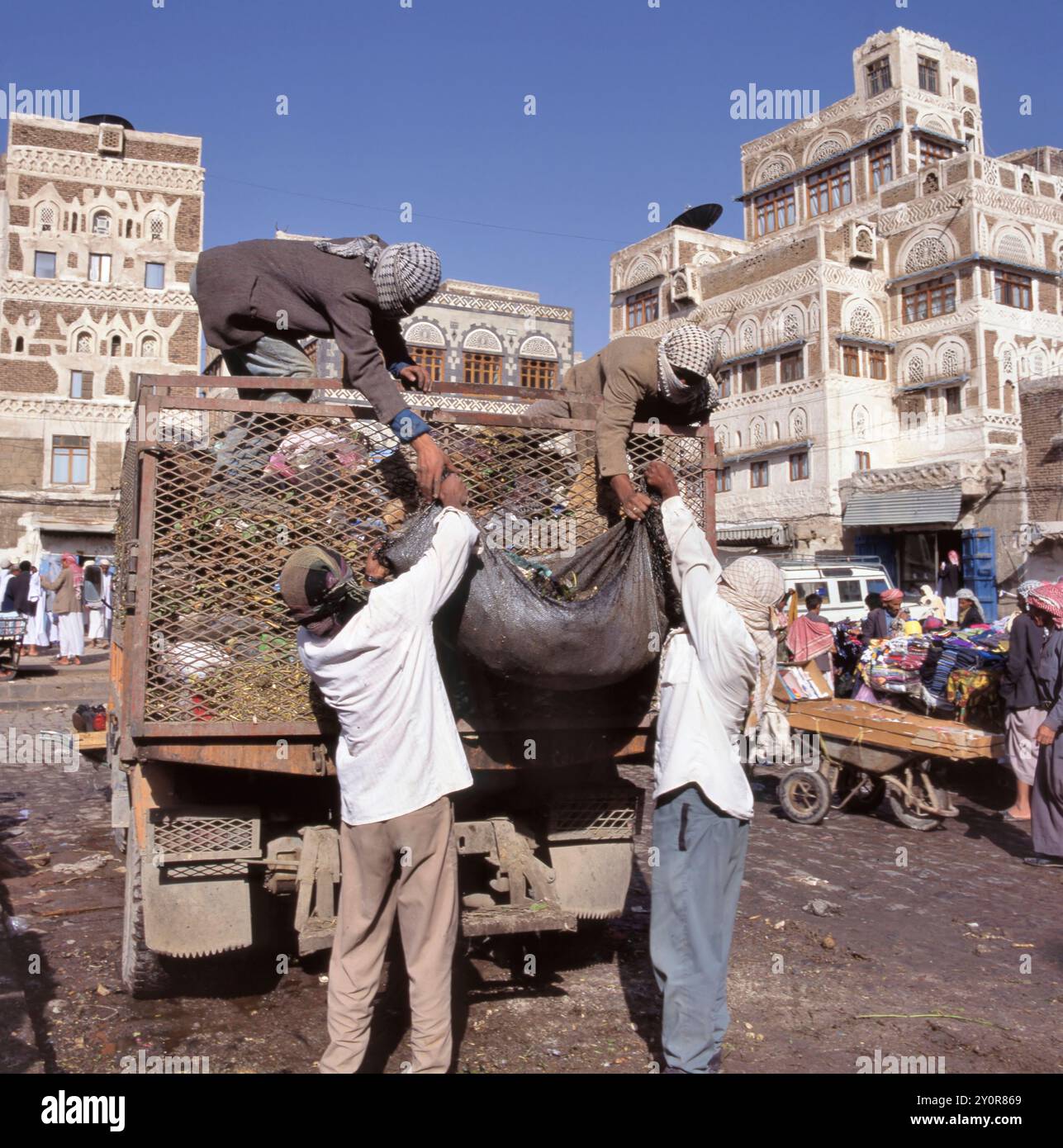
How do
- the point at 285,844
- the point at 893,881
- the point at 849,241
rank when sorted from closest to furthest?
1. the point at 285,844
2. the point at 893,881
3. the point at 849,241

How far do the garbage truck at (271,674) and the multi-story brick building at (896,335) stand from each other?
2592cm

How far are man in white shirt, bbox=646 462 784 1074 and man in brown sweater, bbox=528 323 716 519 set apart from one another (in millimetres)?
639

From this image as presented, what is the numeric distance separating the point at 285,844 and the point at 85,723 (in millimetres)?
3552

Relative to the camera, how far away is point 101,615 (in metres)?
23.1

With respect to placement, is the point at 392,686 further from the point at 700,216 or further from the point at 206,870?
the point at 700,216

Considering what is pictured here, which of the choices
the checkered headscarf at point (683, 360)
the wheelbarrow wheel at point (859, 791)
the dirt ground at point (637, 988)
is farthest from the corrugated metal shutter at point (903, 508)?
the checkered headscarf at point (683, 360)

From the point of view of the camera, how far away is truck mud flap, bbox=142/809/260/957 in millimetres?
3627

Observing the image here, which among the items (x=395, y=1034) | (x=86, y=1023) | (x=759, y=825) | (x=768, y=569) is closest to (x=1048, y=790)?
(x=759, y=825)

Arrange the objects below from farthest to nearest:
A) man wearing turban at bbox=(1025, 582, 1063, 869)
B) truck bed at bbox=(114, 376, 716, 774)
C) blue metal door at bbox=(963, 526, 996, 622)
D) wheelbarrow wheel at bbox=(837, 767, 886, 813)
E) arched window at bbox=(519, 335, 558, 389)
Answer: arched window at bbox=(519, 335, 558, 389) → blue metal door at bbox=(963, 526, 996, 622) → wheelbarrow wheel at bbox=(837, 767, 886, 813) → man wearing turban at bbox=(1025, 582, 1063, 869) → truck bed at bbox=(114, 376, 716, 774)

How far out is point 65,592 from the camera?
16.6 meters

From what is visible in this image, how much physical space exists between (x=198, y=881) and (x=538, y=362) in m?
27.6

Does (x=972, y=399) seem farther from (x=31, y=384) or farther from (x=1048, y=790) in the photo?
(x=31, y=384)

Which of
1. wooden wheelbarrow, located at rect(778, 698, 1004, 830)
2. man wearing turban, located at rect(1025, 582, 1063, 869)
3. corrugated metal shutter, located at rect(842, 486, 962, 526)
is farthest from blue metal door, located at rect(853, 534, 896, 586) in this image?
man wearing turban, located at rect(1025, 582, 1063, 869)

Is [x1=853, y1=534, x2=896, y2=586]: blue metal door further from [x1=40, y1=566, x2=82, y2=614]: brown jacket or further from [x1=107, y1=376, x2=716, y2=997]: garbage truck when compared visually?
[x1=107, y1=376, x2=716, y2=997]: garbage truck
